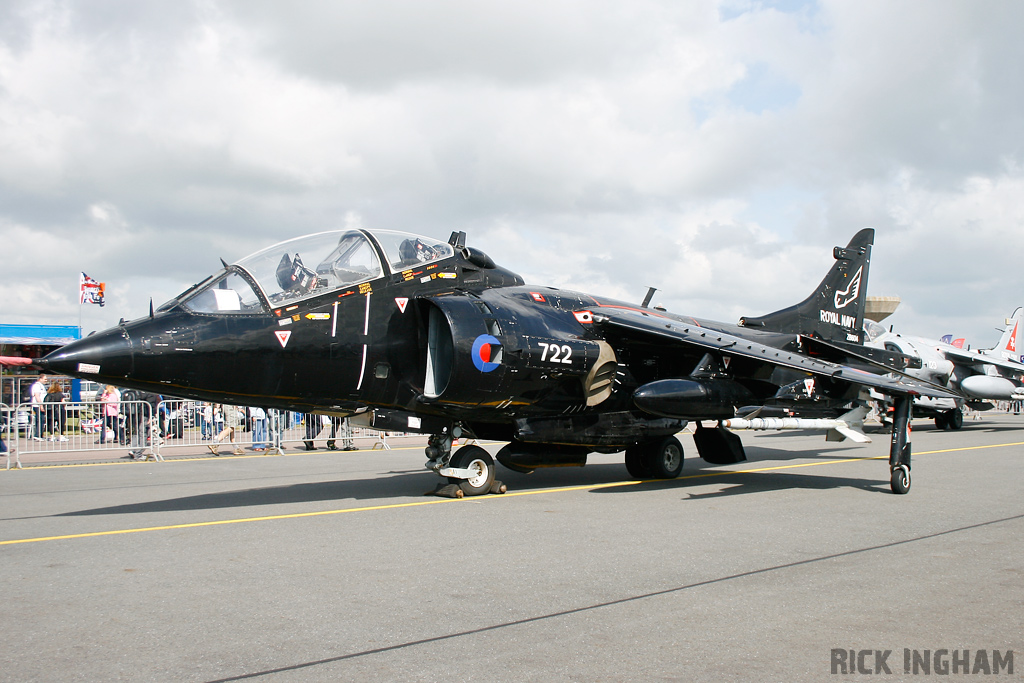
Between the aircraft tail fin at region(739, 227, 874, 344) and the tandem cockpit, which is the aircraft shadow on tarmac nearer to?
Result: the tandem cockpit

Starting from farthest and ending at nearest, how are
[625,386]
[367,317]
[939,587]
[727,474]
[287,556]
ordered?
[727,474] < [625,386] < [367,317] < [287,556] < [939,587]

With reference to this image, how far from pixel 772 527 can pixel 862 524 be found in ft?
3.29

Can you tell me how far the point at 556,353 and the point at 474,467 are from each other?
1830 millimetres

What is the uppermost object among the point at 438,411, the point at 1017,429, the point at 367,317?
the point at 367,317

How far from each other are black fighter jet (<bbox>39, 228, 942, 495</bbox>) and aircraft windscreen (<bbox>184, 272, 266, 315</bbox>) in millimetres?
14

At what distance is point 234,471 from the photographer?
12914mm

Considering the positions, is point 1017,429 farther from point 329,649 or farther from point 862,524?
point 329,649

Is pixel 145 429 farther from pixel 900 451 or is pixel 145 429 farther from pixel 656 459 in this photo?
pixel 900 451

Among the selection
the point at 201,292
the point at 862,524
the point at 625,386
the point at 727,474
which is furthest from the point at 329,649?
the point at 727,474

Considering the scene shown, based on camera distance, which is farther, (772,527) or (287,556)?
(772,527)

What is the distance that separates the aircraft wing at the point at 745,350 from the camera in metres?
9.32

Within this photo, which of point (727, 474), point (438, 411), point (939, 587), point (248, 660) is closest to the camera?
point (248, 660)

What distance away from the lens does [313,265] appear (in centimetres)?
812

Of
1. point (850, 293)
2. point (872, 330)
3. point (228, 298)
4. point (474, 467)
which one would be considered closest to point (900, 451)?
point (474, 467)
